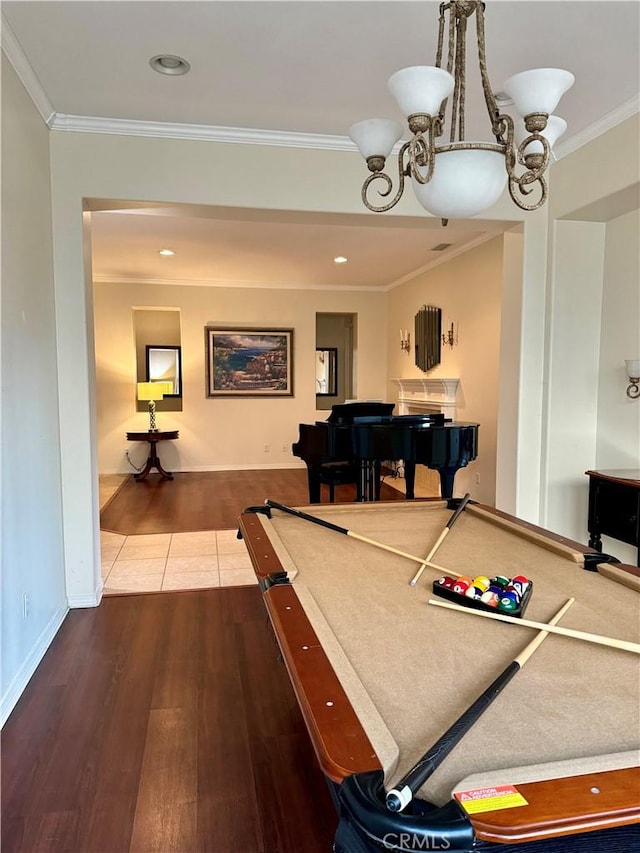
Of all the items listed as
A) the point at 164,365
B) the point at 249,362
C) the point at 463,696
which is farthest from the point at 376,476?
the point at 164,365

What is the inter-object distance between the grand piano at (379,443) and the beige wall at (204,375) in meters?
3.46

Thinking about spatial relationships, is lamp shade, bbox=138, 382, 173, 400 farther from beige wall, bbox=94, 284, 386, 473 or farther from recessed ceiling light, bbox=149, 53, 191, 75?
recessed ceiling light, bbox=149, 53, 191, 75

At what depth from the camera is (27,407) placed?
247cm

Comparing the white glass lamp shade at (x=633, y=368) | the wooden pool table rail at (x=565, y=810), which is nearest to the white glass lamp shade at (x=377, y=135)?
the wooden pool table rail at (x=565, y=810)

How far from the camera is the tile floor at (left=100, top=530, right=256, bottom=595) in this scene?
356 cm

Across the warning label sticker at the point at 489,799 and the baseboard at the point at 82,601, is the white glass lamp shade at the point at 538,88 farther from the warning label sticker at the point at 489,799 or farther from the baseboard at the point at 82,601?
the baseboard at the point at 82,601

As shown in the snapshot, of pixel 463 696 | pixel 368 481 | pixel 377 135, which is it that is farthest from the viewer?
pixel 368 481

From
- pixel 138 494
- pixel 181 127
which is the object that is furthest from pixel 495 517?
pixel 138 494

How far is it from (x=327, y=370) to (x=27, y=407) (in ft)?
24.2

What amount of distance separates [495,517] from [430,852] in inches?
65.2

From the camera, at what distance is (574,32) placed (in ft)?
7.39

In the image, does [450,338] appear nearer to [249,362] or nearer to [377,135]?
[249,362]

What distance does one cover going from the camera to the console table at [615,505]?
3031mm

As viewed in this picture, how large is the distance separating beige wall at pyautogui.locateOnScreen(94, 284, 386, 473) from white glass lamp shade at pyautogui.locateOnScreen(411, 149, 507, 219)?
643 cm
